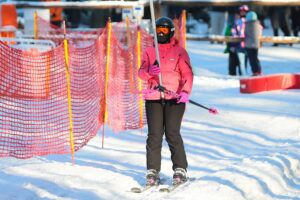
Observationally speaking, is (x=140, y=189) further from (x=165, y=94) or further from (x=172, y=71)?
(x=172, y=71)

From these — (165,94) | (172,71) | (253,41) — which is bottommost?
(253,41)

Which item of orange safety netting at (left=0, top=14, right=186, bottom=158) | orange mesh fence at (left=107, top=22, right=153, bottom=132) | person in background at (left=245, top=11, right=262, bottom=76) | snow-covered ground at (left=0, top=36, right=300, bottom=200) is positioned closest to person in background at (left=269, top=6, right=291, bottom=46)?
person in background at (left=245, top=11, right=262, bottom=76)

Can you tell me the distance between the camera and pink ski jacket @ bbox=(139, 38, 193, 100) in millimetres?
8953

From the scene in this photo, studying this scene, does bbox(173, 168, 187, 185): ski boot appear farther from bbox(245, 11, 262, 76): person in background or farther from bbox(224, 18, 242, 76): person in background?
bbox(224, 18, 242, 76): person in background

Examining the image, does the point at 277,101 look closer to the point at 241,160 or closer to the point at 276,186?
the point at 241,160

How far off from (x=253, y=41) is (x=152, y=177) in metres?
12.3

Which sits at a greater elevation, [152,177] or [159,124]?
[159,124]

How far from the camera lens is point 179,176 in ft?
29.6

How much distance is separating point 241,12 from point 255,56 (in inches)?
50.2

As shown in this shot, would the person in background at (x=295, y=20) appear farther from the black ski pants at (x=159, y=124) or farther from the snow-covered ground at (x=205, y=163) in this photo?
the black ski pants at (x=159, y=124)

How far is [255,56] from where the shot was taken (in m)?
20.8

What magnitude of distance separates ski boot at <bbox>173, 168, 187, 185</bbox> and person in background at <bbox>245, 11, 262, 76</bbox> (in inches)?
467

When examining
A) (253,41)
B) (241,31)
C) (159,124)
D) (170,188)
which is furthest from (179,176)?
(241,31)

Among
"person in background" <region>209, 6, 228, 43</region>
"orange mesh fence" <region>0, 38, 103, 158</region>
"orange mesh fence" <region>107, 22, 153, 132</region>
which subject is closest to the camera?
"orange mesh fence" <region>0, 38, 103, 158</region>
